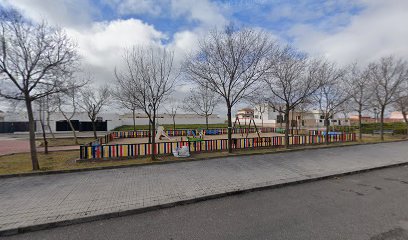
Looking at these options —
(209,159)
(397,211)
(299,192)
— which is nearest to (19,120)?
(209,159)

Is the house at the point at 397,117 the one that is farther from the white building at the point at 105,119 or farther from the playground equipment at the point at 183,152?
the playground equipment at the point at 183,152

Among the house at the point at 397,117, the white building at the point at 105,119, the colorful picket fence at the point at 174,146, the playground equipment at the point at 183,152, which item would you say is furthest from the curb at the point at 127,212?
the house at the point at 397,117

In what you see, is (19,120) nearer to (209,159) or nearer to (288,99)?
(209,159)

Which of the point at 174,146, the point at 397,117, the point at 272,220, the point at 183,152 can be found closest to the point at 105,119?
the point at 174,146

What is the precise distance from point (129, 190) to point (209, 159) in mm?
4414

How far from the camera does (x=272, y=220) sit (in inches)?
140

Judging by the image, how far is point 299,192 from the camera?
16.5ft

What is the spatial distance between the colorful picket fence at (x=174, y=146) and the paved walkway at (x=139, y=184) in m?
1.95

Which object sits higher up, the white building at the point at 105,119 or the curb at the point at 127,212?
the white building at the point at 105,119

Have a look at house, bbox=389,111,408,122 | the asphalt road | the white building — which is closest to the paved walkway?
the asphalt road

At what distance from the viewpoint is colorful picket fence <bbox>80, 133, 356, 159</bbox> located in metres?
8.55

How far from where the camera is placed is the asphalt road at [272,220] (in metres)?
3.14

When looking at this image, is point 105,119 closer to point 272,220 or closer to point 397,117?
point 272,220

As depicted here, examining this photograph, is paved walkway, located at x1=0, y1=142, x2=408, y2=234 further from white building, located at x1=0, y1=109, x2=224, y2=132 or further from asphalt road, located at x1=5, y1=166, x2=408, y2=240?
white building, located at x1=0, y1=109, x2=224, y2=132
